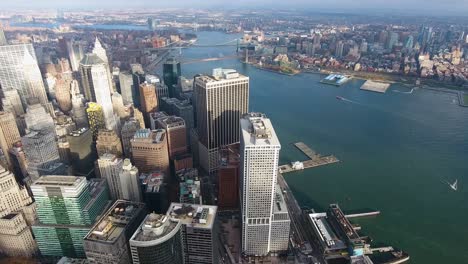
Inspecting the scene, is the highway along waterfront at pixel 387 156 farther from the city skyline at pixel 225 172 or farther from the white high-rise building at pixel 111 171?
the white high-rise building at pixel 111 171

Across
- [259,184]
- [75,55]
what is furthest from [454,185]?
[75,55]

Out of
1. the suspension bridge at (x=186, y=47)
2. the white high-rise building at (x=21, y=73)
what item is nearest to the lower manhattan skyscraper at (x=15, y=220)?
the white high-rise building at (x=21, y=73)

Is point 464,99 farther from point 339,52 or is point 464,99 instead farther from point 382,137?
point 339,52

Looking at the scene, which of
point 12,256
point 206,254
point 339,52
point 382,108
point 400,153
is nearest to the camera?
point 206,254

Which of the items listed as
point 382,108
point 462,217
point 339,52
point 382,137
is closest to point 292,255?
point 462,217

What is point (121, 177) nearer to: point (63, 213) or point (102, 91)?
point (63, 213)

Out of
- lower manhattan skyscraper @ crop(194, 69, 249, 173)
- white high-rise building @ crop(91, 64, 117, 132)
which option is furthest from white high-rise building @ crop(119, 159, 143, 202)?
white high-rise building @ crop(91, 64, 117, 132)
